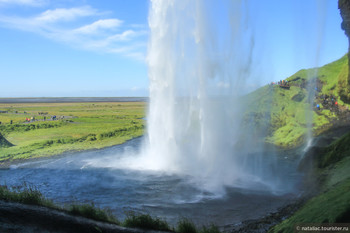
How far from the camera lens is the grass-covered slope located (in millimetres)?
28005

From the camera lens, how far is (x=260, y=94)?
148 ft

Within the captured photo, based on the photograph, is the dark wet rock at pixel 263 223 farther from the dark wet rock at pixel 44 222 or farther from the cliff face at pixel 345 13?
the cliff face at pixel 345 13

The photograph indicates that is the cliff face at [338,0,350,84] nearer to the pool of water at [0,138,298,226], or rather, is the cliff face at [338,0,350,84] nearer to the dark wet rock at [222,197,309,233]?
the pool of water at [0,138,298,226]

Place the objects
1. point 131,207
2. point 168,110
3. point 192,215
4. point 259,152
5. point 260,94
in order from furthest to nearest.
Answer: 1. point 260,94
2. point 259,152
3. point 168,110
4. point 131,207
5. point 192,215

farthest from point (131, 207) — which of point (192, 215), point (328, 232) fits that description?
point (328, 232)

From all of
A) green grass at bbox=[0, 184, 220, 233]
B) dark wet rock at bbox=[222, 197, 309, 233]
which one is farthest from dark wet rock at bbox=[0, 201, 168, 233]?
dark wet rock at bbox=[222, 197, 309, 233]

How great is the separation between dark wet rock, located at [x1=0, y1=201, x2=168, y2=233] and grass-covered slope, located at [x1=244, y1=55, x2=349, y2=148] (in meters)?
21.9

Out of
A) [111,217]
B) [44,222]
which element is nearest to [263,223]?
[111,217]

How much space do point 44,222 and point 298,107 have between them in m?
31.9

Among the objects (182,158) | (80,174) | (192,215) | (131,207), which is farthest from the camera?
(182,158)

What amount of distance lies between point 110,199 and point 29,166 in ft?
A: 37.9

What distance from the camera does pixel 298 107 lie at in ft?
110

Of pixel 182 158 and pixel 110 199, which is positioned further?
pixel 182 158

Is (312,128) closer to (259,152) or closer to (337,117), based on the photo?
(337,117)
